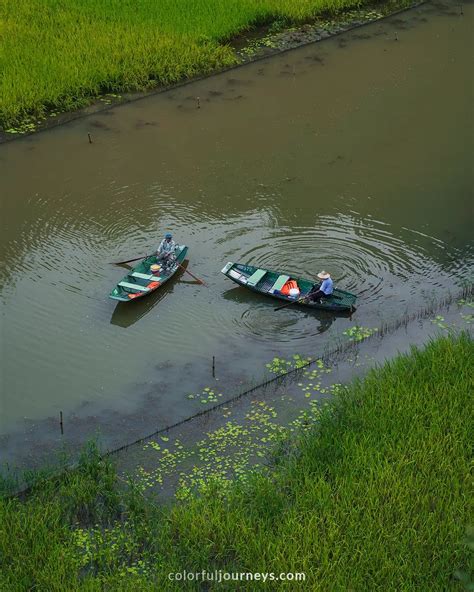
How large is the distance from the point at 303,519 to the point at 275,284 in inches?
170

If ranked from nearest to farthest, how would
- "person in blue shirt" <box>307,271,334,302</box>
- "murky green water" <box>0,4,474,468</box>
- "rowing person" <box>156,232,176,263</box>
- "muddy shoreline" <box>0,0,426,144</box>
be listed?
1. "murky green water" <box>0,4,474,468</box>
2. "person in blue shirt" <box>307,271,334,302</box>
3. "rowing person" <box>156,232,176,263</box>
4. "muddy shoreline" <box>0,0,426,144</box>

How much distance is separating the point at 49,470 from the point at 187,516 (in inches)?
Answer: 66.6

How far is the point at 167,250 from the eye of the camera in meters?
12.6

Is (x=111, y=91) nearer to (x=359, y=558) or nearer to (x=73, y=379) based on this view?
(x=73, y=379)

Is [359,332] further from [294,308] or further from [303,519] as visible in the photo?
[303,519]

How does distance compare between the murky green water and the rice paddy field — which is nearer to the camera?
the murky green water

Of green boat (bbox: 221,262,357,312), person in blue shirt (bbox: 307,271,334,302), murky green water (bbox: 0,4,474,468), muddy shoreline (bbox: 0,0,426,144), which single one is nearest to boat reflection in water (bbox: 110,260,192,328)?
murky green water (bbox: 0,4,474,468)

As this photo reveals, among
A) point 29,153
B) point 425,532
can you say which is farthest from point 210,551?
point 29,153

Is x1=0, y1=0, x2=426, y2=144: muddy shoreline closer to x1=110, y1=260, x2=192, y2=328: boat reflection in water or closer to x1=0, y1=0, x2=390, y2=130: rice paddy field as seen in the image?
x1=0, y1=0, x2=390, y2=130: rice paddy field

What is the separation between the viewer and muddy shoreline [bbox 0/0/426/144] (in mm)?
16938

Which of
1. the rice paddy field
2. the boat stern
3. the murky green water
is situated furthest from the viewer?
the rice paddy field

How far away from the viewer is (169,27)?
1948 cm

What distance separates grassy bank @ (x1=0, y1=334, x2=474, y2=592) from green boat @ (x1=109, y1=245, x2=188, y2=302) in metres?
3.03
